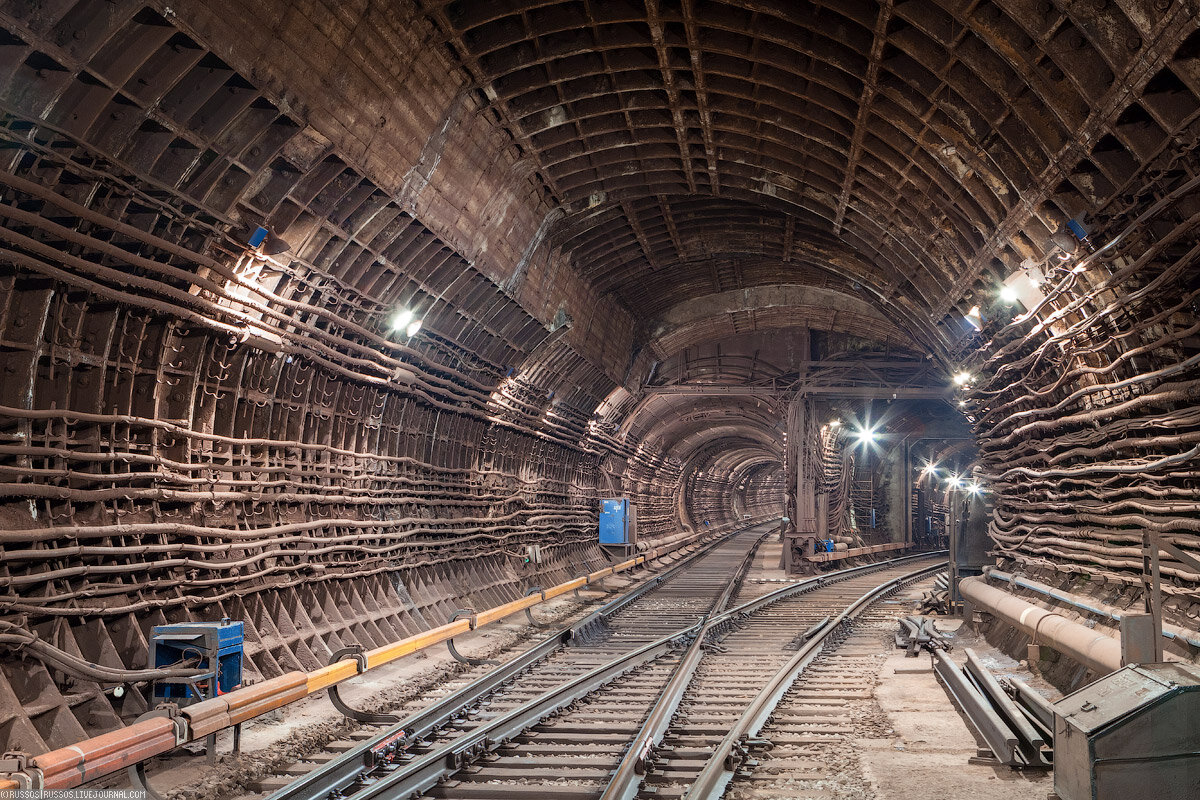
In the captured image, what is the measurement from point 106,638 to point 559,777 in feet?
12.4

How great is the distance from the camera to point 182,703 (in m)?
7.59

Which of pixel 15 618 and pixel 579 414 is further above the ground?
pixel 579 414

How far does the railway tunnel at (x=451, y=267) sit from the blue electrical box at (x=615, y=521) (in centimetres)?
676

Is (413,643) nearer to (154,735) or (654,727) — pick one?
(654,727)

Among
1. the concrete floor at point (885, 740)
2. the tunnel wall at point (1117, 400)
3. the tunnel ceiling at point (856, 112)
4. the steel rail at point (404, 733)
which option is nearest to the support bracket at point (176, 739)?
the concrete floor at point (885, 740)

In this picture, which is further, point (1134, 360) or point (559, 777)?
point (1134, 360)

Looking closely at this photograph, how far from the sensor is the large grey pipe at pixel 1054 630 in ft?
27.8

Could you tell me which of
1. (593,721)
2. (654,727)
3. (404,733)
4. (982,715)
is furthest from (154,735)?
(982,715)

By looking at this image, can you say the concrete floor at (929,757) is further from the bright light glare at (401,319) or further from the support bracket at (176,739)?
the bright light glare at (401,319)

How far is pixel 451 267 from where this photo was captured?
13008 mm

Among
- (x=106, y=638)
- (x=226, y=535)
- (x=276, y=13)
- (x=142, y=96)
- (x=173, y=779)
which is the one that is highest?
(x=276, y=13)

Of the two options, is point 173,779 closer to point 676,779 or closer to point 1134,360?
point 676,779

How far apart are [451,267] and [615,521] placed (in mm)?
13622

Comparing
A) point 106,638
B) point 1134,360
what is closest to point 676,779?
point 106,638
